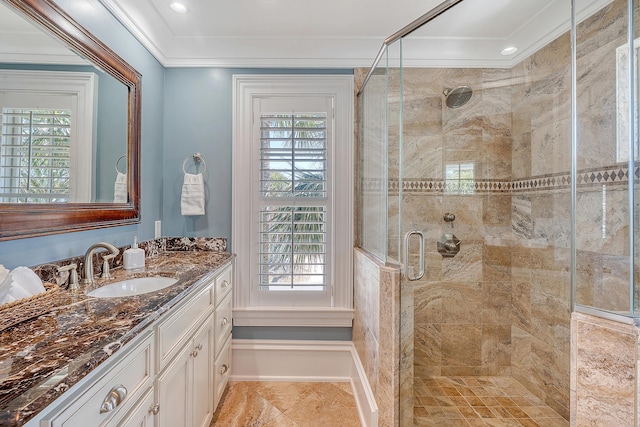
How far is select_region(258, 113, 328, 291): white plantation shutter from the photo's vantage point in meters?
2.25

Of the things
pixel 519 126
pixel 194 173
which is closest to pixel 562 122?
pixel 519 126

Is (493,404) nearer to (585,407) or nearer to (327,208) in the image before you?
(585,407)

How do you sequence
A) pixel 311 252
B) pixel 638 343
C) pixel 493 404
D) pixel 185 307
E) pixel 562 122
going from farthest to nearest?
pixel 311 252, pixel 493 404, pixel 562 122, pixel 185 307, pixel 638 343

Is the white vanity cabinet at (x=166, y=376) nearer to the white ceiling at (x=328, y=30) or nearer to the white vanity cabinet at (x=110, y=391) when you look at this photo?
the white vanity cabinet at (x=110, y=391)

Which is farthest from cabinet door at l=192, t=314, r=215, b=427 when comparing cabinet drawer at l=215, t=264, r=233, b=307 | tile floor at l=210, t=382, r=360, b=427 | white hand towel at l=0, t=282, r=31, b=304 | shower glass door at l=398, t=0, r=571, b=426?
shower glass door at l=398, t=0, r=571, b=426

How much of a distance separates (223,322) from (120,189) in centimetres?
104

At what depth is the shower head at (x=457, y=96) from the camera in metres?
2.03

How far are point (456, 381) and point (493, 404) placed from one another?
0.23 metres

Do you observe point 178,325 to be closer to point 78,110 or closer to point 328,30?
point 78,110

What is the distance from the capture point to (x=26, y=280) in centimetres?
101

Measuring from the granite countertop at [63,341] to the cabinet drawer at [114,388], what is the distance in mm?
77

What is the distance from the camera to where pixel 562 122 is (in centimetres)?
160

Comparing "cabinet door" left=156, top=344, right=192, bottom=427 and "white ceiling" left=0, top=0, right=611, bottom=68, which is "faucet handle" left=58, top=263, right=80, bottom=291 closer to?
"cabinet door" left=156, top=344, right=192, bottom=427

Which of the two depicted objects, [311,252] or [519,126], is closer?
[519,126]
